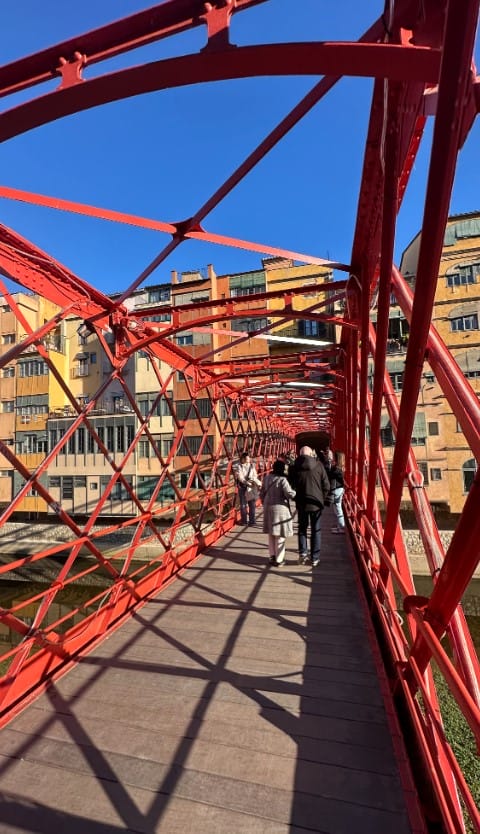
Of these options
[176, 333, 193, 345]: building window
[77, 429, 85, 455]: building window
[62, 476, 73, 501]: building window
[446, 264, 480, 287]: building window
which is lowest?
[62, 476, 73, 501]: building window

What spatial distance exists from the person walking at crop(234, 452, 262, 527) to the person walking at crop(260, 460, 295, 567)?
6.67ft

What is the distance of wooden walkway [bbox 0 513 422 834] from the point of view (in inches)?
80.4

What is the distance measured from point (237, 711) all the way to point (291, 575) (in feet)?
9.20

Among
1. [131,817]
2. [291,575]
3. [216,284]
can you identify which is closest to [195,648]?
[131,817]

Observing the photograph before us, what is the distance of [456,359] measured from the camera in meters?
23.2

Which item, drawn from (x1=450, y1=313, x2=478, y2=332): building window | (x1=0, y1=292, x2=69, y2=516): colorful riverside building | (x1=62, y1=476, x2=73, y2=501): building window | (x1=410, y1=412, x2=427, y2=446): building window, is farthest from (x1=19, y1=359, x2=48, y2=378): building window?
(x1=450, y1=313, x2=478, y2=332): building window

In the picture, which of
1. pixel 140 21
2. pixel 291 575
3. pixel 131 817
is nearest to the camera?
pixel 140 21

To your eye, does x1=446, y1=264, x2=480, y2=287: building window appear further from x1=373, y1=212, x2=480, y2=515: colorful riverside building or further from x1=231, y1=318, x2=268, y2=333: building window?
x1=231, y1=318, x2=268, y2=333: building window

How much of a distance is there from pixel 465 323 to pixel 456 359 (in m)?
2.52

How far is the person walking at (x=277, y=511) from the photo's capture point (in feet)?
18.5

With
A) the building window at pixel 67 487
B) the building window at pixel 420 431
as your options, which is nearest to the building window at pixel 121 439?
the building window at pixel 67 487

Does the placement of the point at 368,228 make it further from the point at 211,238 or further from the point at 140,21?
the point at 140,21

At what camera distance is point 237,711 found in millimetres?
2807

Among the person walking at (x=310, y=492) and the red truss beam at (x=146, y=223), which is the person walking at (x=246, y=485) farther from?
the red truss beam at (x=146, y=223)
